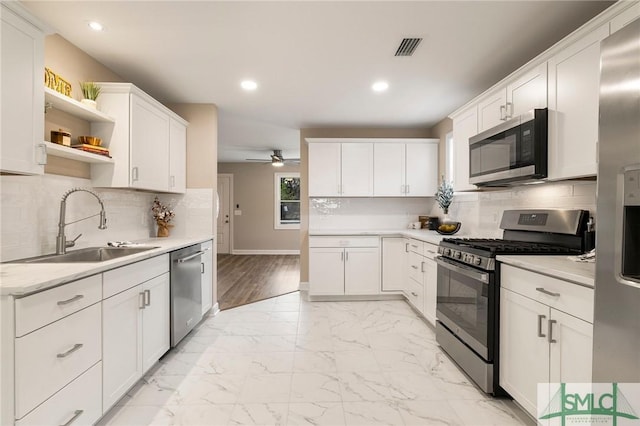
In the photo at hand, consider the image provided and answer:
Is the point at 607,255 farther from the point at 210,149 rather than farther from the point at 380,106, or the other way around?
the point at 210,149

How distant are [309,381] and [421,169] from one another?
10.6 ft

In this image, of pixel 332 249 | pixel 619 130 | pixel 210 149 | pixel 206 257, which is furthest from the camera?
pixel 332 249

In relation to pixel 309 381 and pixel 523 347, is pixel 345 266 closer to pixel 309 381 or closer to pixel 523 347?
pixel 309 381

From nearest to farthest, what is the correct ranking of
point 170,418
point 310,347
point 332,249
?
point 170,418 < point 310,347 < point 332,249

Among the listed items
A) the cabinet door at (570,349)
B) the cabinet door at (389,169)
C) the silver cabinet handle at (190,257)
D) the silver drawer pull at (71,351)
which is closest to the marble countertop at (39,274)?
the silver drawer pull at (71,351)

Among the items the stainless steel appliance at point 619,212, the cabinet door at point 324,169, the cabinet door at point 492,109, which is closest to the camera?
the stainless steel appliance at point 619,212

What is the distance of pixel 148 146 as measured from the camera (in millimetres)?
2797

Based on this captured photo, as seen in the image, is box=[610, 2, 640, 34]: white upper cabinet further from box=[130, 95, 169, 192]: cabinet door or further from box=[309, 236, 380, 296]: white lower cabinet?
box=[130, 95, 169, 192]: cabinet door

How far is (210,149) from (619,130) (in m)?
3.51

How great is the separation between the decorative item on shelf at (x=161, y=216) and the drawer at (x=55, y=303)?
184 cm

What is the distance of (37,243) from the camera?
1986 mm

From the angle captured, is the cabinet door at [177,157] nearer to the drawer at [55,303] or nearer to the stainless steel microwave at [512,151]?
the drawer at [55,303]

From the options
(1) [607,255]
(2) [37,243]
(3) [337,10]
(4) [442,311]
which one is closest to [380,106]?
(3) [337,10]

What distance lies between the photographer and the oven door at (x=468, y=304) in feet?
6.45
